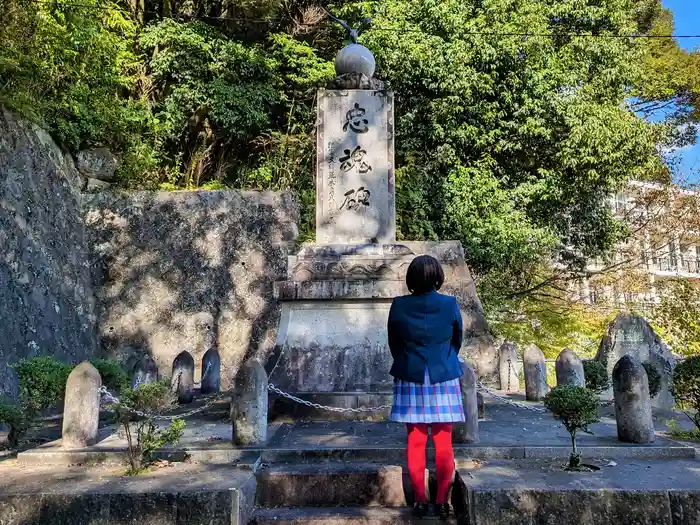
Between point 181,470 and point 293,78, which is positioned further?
point 293,78

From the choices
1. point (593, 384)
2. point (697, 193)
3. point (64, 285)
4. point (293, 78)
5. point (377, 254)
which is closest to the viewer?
point (377, 254)

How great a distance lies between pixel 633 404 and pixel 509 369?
497 cm

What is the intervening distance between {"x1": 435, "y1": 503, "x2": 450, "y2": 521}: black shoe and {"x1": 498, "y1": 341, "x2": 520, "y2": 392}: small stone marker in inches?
242

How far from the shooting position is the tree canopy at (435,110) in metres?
11.9

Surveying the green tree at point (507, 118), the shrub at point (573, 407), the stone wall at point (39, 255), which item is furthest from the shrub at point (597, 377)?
the stone wall at point (39, 255)

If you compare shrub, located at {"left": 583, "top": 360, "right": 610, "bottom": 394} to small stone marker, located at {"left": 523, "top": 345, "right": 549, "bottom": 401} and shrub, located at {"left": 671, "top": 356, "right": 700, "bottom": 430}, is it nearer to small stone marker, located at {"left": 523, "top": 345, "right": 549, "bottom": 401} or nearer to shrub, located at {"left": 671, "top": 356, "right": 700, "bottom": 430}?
small stone marker, located at {"left": 523, "top": 345, "right": 549, "bottom": 401}

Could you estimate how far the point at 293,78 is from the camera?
1413cm

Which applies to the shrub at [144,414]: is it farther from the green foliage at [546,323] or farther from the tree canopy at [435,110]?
the green foliage at [546,323]

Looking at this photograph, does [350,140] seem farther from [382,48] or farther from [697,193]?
[697,193]

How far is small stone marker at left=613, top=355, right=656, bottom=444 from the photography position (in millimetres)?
3971

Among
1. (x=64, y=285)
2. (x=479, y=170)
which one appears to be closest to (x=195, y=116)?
(x=64, y=285)

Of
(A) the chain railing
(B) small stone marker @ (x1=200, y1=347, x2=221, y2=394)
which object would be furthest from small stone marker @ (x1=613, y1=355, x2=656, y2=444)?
(B) small stone marker @ (x1=200, y1=347, x2=221, y2=394)

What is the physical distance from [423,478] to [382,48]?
11.7 meters

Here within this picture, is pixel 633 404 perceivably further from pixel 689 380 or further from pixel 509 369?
pixel 509 369
